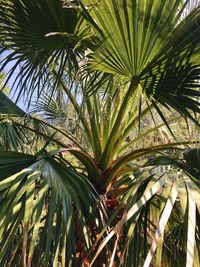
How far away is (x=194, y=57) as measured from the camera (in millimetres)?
1817

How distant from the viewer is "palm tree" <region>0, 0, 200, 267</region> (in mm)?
1598

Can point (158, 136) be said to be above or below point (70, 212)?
above

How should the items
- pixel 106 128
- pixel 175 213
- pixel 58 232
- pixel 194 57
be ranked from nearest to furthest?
pixel 58 232, pixel 194 57, pixel 175 213, pixel 106 128

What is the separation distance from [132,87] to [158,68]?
0.20 metres

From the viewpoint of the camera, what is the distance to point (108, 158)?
238cm

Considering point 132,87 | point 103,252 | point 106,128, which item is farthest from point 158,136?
point 103,252

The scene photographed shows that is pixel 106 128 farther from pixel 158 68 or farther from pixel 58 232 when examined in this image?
pixel 58 232

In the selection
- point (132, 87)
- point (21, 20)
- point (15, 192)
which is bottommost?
point (15, 192)

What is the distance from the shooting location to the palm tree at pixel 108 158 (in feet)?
5.24

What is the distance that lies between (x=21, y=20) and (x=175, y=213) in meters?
1.38

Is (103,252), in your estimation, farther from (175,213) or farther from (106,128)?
(106,128)

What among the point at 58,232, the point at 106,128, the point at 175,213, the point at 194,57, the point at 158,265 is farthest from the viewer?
the point at 106,128

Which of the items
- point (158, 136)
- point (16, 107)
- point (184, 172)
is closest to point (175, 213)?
point (184, 172)

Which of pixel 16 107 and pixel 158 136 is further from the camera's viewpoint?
pixel 158 136
